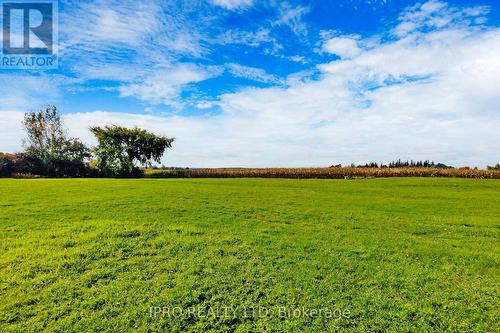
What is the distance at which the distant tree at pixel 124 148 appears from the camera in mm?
63625

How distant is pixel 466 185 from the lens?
35531 mm

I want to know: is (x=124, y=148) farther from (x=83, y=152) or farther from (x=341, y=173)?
(x=341, y=173)

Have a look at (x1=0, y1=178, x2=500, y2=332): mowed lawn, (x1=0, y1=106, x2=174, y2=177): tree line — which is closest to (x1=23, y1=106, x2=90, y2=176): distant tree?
(x1=0, y1=106, x2=174, y2=177): tree line

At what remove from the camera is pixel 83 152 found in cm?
6469

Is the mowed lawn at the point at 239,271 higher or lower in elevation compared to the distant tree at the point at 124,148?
lower

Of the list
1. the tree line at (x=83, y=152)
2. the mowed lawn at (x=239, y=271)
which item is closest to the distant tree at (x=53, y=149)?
the tree line at (x=83, y=152)

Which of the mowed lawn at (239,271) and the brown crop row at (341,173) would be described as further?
the brown crop row at (341,173)

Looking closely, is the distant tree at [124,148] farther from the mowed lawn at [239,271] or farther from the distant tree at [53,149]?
the mowed lawn at [239,271]

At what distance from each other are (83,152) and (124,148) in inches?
328

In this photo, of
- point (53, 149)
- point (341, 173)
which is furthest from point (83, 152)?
point (341, 173)

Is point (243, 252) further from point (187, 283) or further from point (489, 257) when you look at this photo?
point (489, 257)

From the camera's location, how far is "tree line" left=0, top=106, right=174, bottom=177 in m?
60.5

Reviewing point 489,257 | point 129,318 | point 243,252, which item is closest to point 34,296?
point 129,318

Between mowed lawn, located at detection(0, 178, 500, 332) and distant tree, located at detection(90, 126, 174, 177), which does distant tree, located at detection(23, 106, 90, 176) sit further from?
mowed lawn, located at detection(0, 178, 500, 332)
